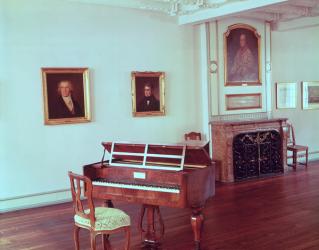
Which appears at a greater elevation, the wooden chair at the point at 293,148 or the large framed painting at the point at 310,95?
the large framed painting at the point at 310,95

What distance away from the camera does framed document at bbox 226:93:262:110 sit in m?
8.71

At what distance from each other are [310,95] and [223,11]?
4150 millimetres

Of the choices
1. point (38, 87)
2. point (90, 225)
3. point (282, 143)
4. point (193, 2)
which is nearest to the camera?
point (90, 225)

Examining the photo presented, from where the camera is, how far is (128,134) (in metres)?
7.66

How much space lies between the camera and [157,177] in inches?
175

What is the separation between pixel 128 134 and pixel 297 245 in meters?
3.77

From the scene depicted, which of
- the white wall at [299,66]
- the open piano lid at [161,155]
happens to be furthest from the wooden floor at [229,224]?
the white wall at [299,66]

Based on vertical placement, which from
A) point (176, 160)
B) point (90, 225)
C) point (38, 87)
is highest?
point (38, 87)

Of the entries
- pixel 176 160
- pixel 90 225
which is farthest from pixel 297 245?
pixel 90 225

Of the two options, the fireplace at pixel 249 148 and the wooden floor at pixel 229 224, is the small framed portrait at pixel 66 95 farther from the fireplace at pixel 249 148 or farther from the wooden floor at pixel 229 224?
the fireplace at pixel 249 148

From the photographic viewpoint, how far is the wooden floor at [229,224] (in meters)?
4.89

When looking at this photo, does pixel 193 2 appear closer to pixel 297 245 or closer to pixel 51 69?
pixel 51 69

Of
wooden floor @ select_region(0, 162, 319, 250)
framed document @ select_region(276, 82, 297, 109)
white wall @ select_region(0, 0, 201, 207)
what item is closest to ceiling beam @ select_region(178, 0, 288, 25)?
white wall @ select_region(0, 0, 201, 207)

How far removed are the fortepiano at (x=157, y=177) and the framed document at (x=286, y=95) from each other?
5.63 metres
